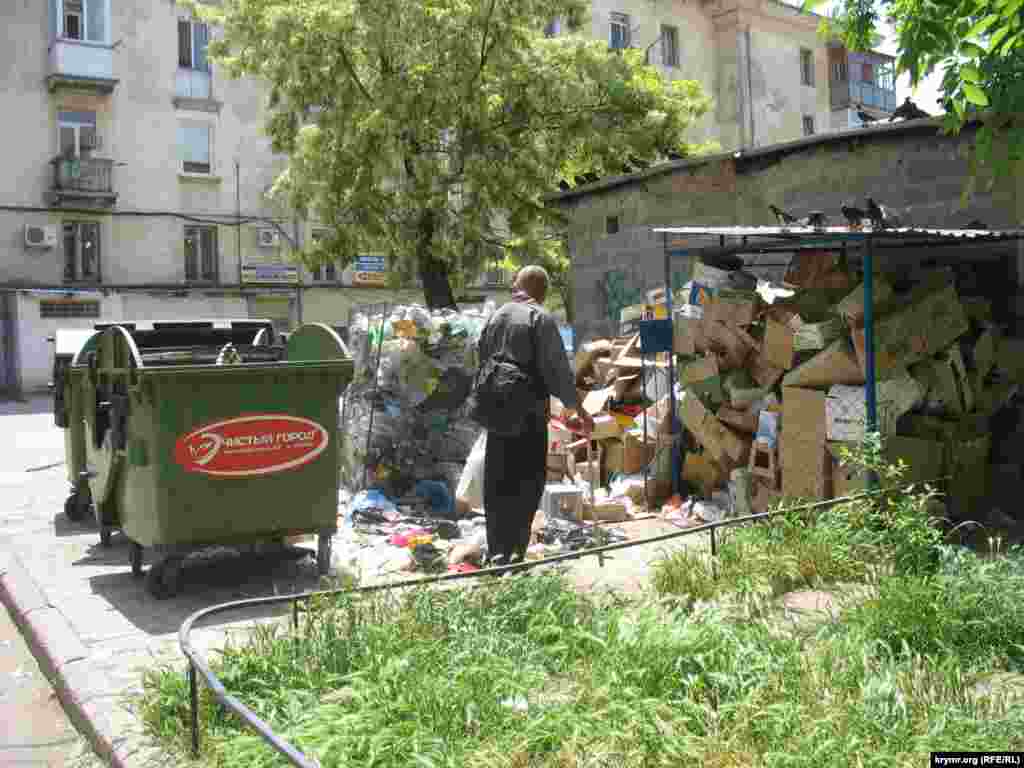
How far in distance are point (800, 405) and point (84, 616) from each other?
4792mm

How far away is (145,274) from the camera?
1169 inches

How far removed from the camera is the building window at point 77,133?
2853 centimetres

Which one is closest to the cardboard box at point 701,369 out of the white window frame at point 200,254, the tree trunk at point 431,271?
the tree trunk at point 431,271

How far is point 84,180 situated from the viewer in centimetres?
2833

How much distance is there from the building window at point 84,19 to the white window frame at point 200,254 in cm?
568

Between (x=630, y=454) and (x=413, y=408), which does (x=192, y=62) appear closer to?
(x=413, y=408)

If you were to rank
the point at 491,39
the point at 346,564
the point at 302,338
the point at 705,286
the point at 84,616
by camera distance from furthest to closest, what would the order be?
1. the point at 491,39
2. the point at 705,286
3. the point at 302,338
4. the point at 346,564
5. the point at 84,616

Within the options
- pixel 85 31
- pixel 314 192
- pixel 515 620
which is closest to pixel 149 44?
pixel 85 31

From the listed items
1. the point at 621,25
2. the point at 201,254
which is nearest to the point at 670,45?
the point at 621,25

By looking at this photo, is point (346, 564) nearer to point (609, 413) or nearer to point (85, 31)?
point (609, 413)

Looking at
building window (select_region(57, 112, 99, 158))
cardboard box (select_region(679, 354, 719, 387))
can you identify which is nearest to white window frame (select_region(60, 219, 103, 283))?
building window (select_region(57, 112, 99, 158))

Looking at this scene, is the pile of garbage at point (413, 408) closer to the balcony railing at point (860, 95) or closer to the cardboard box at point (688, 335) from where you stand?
the cardboard box at point (688, 335)

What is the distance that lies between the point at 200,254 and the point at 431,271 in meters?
14.9

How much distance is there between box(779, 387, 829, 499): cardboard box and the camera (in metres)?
7.18
